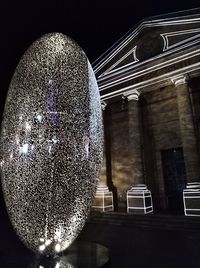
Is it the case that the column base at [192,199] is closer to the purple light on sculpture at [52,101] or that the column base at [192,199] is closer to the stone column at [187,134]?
the stone column at [187,134]

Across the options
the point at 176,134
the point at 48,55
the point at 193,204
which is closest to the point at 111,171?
the point at 176,134

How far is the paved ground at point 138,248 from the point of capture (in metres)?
3.79

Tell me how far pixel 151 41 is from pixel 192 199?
719cm

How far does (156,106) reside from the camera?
10969 millimetres

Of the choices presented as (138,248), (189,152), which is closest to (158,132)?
(189,152)

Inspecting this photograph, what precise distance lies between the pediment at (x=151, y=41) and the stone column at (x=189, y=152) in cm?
179

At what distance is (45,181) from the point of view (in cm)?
217

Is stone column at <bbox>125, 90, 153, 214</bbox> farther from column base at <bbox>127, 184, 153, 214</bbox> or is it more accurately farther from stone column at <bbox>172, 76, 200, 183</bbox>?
stone column at <bbox>172, 76, 200, 183</bbox>

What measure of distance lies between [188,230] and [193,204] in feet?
4.93

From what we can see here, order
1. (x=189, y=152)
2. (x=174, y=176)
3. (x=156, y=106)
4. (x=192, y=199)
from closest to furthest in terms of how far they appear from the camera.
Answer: (x=192, y=199) < (x=189, y=152) < (x=174, y=176) < (x=156, y=106)

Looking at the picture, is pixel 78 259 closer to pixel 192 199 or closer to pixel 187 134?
pixel 192 199

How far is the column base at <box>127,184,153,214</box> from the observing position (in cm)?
866

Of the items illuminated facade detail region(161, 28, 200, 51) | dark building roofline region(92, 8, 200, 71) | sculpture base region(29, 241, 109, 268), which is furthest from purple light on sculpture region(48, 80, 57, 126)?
dark building roofline region(92, 8, 200, 71)

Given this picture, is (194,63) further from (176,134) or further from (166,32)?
(176,134)
